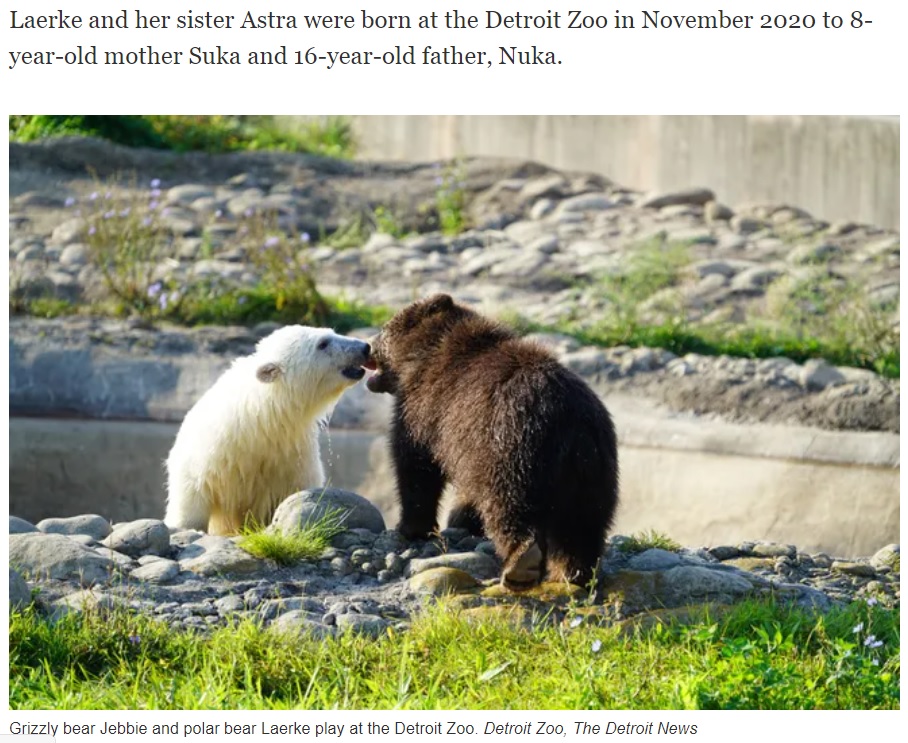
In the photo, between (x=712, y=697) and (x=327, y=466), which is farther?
(x=327, y=466)

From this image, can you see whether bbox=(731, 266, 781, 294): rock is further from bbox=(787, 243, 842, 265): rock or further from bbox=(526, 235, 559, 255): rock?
bbox=(526, 235, 559, 255): rock

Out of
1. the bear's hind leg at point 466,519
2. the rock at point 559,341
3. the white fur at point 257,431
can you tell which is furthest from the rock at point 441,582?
the rock at point 559,341

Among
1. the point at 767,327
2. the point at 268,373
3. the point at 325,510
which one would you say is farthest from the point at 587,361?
the point at 325,510

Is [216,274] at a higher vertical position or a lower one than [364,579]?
higher

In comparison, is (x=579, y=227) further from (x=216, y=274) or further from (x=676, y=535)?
(x=676, y=535)

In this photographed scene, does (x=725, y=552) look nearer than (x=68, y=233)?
Yes

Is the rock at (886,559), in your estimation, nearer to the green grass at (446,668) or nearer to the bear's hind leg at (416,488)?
the green grass at (446,668)

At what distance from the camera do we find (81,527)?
283 inches

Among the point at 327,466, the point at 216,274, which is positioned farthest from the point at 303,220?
the point at 327,466

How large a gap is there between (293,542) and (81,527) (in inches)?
47.7

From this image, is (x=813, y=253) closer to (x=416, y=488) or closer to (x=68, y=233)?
(x=68, y=233)

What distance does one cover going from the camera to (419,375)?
23.2 ft

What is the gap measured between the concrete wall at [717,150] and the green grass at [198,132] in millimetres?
843
